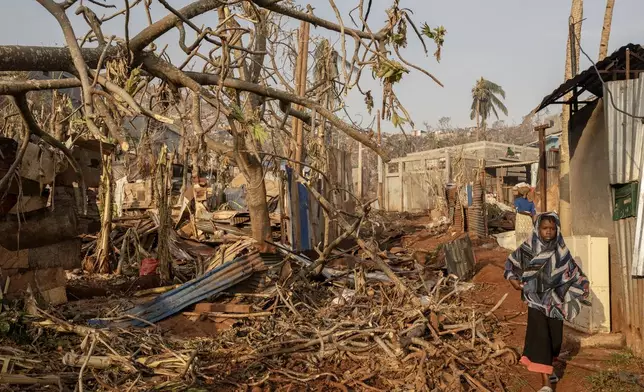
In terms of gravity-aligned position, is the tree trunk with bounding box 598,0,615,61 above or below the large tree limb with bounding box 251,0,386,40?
above

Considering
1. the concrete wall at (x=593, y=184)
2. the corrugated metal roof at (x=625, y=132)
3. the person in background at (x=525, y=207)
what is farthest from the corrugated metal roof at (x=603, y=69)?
the person in background at (x=525, y=207)

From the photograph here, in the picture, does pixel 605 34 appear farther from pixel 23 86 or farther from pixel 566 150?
Result: pixel 23 86

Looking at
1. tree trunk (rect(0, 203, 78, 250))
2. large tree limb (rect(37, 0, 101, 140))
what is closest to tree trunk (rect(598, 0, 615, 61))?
tree trunk (rect(0, 203, 78, 250))

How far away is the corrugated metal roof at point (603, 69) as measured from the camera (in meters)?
6.24

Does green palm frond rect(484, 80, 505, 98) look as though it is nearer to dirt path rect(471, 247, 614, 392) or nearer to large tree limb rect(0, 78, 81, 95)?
dirt path rect(471, 247, 614, 392)

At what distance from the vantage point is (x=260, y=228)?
25.6 feet

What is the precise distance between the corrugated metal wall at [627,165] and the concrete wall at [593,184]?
0.66 ft

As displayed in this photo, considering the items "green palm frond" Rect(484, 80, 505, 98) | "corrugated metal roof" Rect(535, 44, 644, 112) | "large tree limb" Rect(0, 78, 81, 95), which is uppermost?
"green palm frond" Rect(484, 80, 505, 98)

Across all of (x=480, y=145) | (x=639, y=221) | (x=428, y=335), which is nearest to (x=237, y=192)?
(x=428, y=335)

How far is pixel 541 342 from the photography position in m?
4.62

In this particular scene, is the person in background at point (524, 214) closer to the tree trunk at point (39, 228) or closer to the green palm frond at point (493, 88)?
the tree trunk at point (39, 228)

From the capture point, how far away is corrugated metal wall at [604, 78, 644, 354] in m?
5.18

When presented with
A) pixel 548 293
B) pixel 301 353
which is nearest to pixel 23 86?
pixel 301 353

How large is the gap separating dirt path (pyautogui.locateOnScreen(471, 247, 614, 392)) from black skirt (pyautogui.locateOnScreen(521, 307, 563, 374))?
0.28 m
